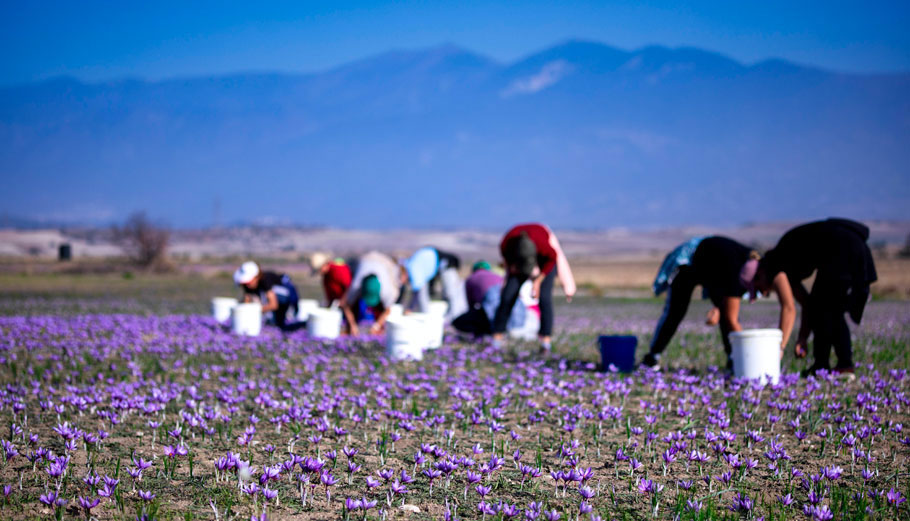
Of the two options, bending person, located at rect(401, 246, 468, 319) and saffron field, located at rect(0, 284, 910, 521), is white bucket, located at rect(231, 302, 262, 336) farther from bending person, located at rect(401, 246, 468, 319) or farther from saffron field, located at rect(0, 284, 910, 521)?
bending person, located at rect(401, 246, 468, 319)

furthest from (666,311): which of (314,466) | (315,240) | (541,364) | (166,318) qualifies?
(315,240)

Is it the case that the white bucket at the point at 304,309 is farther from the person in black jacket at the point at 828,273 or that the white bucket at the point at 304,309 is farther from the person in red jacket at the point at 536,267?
the person in black jacket at the point at 828,273

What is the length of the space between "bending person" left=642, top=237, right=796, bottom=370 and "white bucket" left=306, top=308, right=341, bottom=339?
17.5ft

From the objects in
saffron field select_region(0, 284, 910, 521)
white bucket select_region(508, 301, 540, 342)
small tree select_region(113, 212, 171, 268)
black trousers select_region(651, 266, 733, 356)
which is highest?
small tree select_region(113, 212, 171, 268)

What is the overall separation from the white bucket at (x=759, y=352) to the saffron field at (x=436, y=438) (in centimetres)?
18

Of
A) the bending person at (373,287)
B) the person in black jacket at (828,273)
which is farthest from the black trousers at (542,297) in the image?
the person in black jacket at (828,273)

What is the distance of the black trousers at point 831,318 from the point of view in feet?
26.8

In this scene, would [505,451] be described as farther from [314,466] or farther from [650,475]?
[314,466]

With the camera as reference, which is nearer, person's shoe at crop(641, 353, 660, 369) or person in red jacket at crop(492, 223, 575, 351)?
person's shoe at crop(641, 353, 660, 369)

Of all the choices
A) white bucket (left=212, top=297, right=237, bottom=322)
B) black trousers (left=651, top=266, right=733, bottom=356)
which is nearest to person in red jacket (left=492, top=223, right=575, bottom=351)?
black trousers (left=651, top=266, right=733, bottom=356)

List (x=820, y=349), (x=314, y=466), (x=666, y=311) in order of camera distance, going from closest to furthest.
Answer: (x=314, y=466) → (x=820, y=349) → (x=666, y=311)

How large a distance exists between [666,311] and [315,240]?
13294cm

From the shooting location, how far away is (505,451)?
5672 mm

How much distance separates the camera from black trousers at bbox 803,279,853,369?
8156mm
